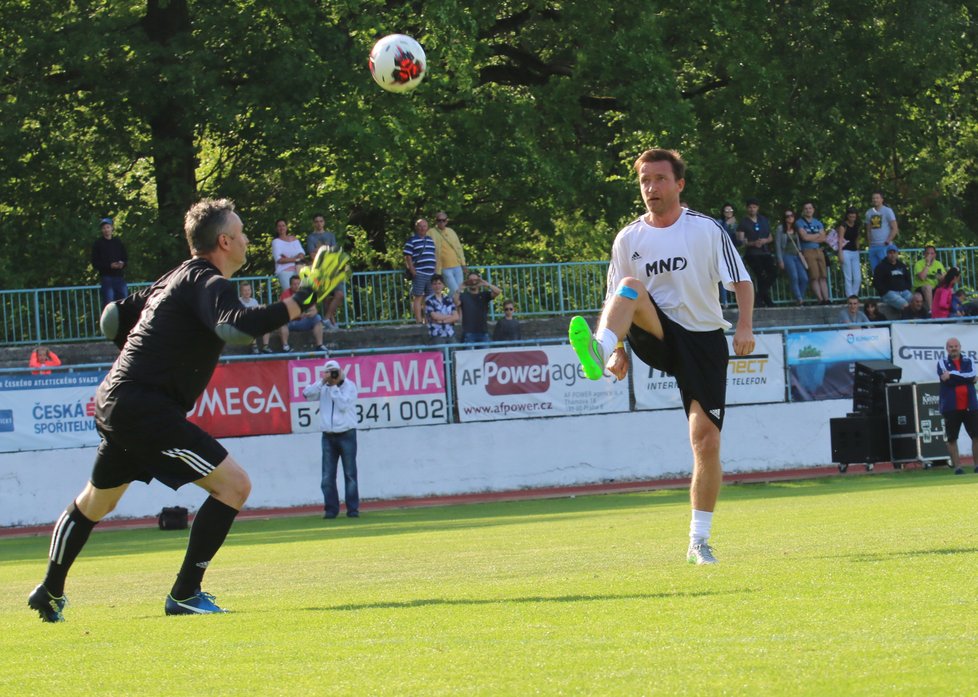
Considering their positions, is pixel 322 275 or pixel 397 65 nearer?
pixel 322 275

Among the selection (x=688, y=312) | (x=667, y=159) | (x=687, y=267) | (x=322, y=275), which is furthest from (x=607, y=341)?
(x=322, y=275)

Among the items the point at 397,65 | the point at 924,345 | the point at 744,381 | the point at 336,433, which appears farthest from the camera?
the point at 924,345

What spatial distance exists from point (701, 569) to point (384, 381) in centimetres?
1760

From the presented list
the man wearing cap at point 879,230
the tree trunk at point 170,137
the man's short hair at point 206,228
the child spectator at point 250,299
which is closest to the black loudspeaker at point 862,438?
the man wearing cap at point 879,230

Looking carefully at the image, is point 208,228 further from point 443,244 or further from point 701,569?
point 443,244

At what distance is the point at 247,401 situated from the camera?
24531 millimetres

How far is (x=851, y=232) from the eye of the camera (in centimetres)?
2939

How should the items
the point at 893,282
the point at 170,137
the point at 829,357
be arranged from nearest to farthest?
1. the point at 829,357
2. the point at 893,282
3. the point at 170,137

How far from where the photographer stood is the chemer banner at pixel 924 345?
91.6 ft

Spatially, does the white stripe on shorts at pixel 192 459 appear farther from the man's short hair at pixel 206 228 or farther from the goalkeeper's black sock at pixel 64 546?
the man's short hair at pixel 206 228

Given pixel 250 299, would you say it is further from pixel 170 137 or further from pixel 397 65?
pixel 397 65

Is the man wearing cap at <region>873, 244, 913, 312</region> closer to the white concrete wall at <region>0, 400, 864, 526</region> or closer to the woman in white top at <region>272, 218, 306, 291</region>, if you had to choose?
the white concrete wall at <region>0, 400, 864, 526</region>

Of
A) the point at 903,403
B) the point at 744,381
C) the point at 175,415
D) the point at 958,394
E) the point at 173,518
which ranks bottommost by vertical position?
the point at 173,518

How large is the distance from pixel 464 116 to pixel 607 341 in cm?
2536
